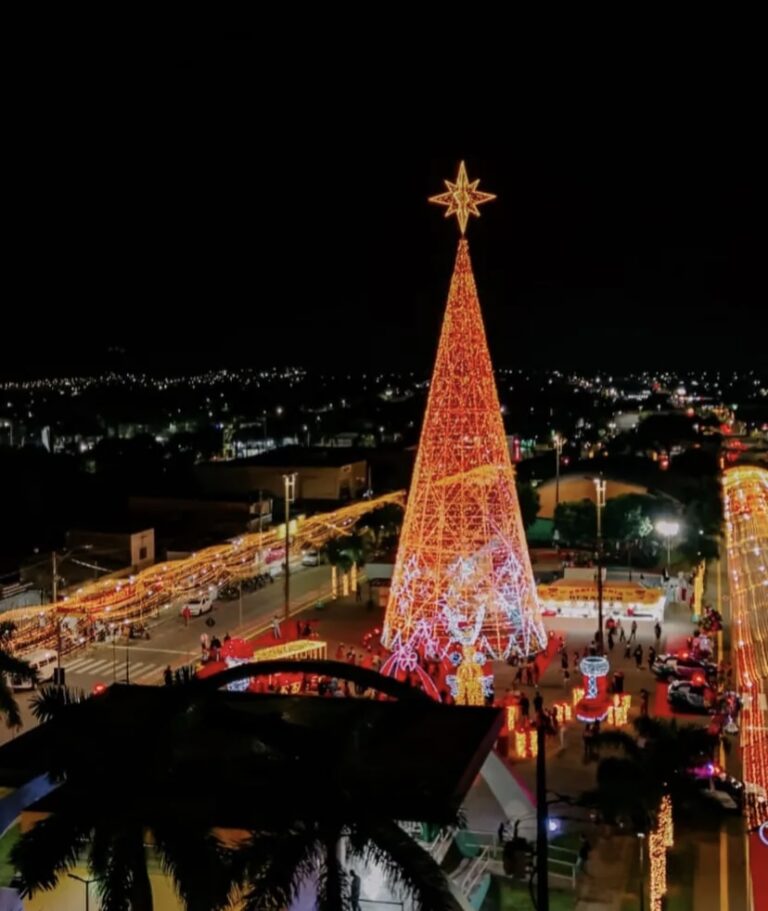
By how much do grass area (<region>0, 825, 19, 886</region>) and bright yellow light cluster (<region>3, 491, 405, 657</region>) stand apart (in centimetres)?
1181

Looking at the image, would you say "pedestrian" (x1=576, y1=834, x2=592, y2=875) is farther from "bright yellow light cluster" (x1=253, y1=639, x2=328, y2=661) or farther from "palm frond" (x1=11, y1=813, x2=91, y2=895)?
"bright yellow light cluster" (x1=253, y1=639, x2=328, y2=661)

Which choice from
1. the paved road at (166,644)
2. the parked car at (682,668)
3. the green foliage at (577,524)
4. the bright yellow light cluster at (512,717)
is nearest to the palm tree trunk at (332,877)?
the bright yellow light cluster at (512,717)

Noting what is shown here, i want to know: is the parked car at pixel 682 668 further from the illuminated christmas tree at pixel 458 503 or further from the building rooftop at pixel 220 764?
the building rooftop at pixel 220 764

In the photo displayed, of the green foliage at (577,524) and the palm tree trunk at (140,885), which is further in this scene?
A: the green foliage at (577,524)

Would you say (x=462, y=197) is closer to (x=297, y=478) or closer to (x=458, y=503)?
(x=458, y=503)

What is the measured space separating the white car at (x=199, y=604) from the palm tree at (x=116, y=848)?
26814mm

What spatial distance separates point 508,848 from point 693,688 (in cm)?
1053

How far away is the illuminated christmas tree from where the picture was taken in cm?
2808

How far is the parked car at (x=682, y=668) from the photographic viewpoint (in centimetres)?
2758

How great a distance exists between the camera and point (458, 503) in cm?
2831

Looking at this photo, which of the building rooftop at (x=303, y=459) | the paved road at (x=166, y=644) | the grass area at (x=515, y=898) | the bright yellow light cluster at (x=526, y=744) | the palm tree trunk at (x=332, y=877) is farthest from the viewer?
the building rooftop at (x=303, y=459)

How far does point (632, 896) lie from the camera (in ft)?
54.3

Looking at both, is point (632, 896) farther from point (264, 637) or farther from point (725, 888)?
point (264, 637)

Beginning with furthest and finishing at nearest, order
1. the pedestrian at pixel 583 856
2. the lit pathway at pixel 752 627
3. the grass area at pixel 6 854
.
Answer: the lit pathway at pixel 752 627, the pedestrian at pixel 583 856, the grass area at pixel 6 854
